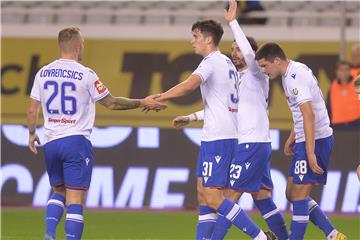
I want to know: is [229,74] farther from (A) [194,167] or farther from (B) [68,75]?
(A) [194,167]

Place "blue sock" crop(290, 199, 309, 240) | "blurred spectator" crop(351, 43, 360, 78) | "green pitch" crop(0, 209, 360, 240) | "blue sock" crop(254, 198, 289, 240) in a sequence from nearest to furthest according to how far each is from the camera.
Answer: "blue sock" crop(290, 199, 309, 240) < "blue sock" crop(254, 198, 289, 240) < "green pitch" crop(0, 209, 360, 240) < "blurred spectator" crop(351, 43, 360, 78)

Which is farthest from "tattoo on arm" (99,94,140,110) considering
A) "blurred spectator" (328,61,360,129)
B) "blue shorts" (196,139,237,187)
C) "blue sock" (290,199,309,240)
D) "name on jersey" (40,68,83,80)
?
"blurred spectator" (328,61,360,129)

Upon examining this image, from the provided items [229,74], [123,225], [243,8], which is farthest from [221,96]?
[243,8]

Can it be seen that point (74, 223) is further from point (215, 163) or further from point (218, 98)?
point (218, 98)

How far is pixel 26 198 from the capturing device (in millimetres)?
15258

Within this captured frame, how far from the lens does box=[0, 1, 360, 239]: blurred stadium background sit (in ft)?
49.5

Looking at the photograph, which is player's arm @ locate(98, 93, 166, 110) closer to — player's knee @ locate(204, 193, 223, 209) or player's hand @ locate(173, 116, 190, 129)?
player's hand @ locate(173, 116, 190, 129)

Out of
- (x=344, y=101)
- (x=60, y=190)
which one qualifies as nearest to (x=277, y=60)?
(x=60, y=190)

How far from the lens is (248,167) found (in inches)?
382

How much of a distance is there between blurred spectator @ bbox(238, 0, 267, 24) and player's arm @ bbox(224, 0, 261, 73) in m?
9.75

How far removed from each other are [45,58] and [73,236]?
35.8ft

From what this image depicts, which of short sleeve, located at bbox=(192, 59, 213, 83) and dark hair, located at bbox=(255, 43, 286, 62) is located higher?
dark hair, located at bbox=(255, 43, 286, 62)

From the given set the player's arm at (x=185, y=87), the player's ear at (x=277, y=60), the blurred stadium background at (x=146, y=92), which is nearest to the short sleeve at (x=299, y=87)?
the player's ear at (x=277, y=60)

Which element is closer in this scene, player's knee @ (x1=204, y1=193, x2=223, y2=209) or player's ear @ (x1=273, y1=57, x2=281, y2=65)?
player's knee @ (x1=204, y1=193, x2=223, y2=209)
